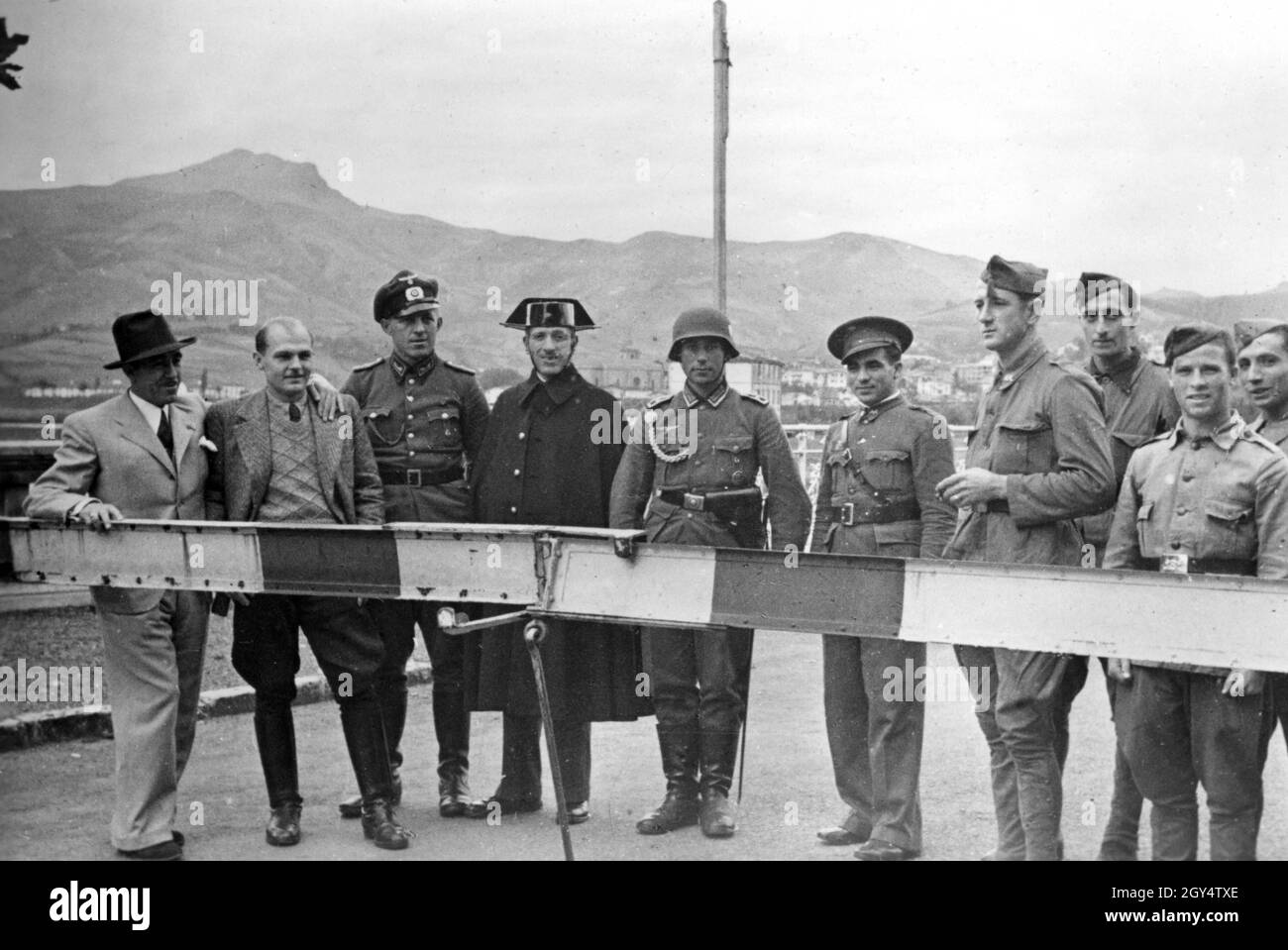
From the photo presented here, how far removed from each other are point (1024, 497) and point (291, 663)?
2.70 metres

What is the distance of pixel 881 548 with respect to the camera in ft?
16.7

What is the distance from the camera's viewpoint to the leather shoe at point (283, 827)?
5.14 meters

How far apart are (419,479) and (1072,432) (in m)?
2.63

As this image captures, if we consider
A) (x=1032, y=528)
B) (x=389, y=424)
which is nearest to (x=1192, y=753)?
(x=1032, y=528)

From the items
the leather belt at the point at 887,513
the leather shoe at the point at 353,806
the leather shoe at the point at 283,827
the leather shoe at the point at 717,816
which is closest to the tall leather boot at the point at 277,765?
the leather shoe at the point at 283,827

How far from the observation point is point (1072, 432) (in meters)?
4.54

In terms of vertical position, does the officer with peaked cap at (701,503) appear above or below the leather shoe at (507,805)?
above

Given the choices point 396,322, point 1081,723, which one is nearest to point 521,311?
point 396,322

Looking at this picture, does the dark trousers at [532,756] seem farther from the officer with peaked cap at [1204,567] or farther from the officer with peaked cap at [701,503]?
the officer with peaked cap at [1204,567]

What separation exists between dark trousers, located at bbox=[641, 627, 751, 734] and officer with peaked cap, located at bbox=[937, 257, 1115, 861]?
982mm

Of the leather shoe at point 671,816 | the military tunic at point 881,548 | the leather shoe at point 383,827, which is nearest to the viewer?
the military tunic at point 881,548

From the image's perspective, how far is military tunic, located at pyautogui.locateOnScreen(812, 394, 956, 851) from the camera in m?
4.97

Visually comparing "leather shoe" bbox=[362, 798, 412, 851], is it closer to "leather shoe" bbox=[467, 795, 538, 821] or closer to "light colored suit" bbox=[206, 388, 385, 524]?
"leather shoe" bbox=[467, 795, 538, 821]
